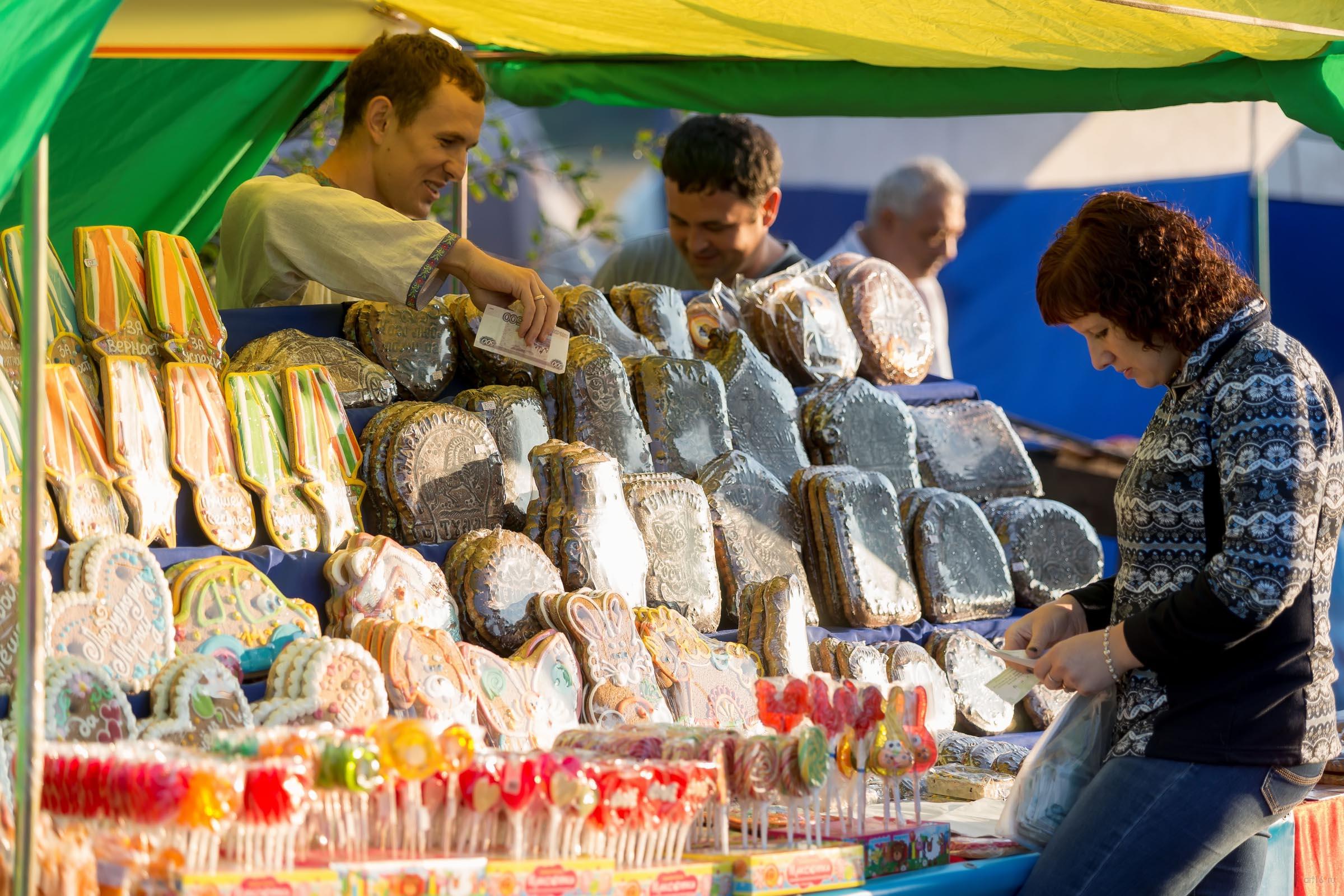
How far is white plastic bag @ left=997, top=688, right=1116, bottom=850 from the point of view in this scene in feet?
7.11

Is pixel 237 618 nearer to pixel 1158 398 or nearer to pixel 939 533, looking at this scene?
pixel 939 533

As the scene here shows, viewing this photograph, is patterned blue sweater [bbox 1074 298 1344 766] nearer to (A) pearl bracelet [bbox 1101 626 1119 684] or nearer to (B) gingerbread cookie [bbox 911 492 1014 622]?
(A) pearl bracelet [bbox 1101 626 1119 684]

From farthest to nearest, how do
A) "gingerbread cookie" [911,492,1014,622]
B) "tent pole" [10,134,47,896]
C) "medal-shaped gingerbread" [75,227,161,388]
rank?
1. "gingerbread cookie" [911,492,1014,622]
2. "medal-shaped gingerbread" [75,227,161,388]
3. "tent pole" [10,134,47,896]

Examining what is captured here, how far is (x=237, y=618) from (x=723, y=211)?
2.32 meters

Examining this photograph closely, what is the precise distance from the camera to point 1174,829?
1.95m

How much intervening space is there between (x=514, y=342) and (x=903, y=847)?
3.87 feet

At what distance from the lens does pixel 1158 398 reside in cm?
651

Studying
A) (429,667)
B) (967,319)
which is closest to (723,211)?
(429,667)

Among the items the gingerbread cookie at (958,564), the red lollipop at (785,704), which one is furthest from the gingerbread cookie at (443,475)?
the gingerbread cookie at (958,564)

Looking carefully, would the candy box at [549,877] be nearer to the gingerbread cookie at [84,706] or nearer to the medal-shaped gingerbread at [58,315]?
the gingerbread cookie at [84,706]

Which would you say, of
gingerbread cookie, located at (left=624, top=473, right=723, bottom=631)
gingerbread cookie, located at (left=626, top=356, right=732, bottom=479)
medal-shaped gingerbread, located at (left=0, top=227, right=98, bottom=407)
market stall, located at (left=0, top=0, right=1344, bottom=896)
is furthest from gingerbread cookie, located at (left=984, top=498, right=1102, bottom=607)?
medal-shaped gingerbread, located at (left=0, top=227, right=98, bottom=407)

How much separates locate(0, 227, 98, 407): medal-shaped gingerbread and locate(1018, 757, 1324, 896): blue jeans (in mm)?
1527

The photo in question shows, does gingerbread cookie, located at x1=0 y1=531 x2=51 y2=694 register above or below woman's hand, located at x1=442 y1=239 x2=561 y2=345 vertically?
below

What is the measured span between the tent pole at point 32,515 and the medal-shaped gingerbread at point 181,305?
1016 millimetres
